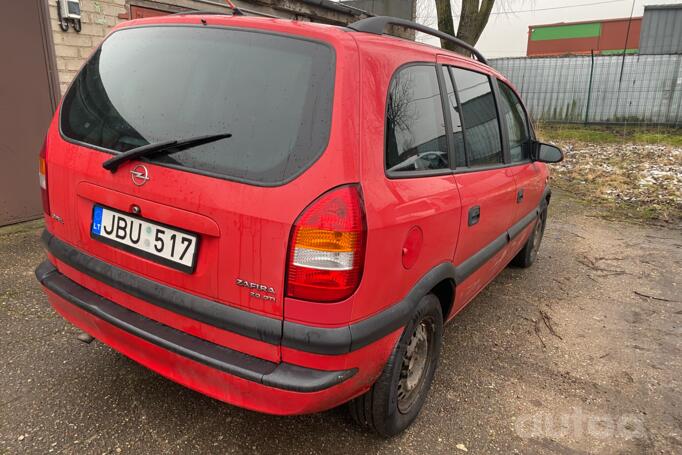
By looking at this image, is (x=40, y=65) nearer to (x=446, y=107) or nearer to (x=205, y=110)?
(x=205, y=110)

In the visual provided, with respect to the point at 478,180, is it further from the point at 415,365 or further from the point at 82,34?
the point at 82,34

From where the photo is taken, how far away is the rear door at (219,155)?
1573mm

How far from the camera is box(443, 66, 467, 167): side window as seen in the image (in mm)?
2371

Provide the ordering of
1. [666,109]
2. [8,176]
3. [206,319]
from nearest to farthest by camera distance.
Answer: [206,319]
[8,176]
[666,109]

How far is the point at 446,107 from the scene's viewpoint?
233 cm

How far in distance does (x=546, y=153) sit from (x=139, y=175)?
315 cm

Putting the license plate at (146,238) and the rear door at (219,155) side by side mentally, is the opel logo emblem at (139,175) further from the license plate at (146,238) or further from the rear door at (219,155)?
the license plate at (146,238)

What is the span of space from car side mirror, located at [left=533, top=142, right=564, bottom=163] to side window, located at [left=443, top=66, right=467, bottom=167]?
5.14 ft

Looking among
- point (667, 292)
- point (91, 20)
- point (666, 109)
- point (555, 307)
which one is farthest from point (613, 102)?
point (91, 20)

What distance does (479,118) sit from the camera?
276 cm

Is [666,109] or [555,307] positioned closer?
[555,307]

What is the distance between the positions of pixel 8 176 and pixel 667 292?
20.6ft

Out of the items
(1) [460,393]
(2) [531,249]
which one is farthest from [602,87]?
(1) [460,393]

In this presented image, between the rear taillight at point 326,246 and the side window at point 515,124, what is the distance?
2.09m
